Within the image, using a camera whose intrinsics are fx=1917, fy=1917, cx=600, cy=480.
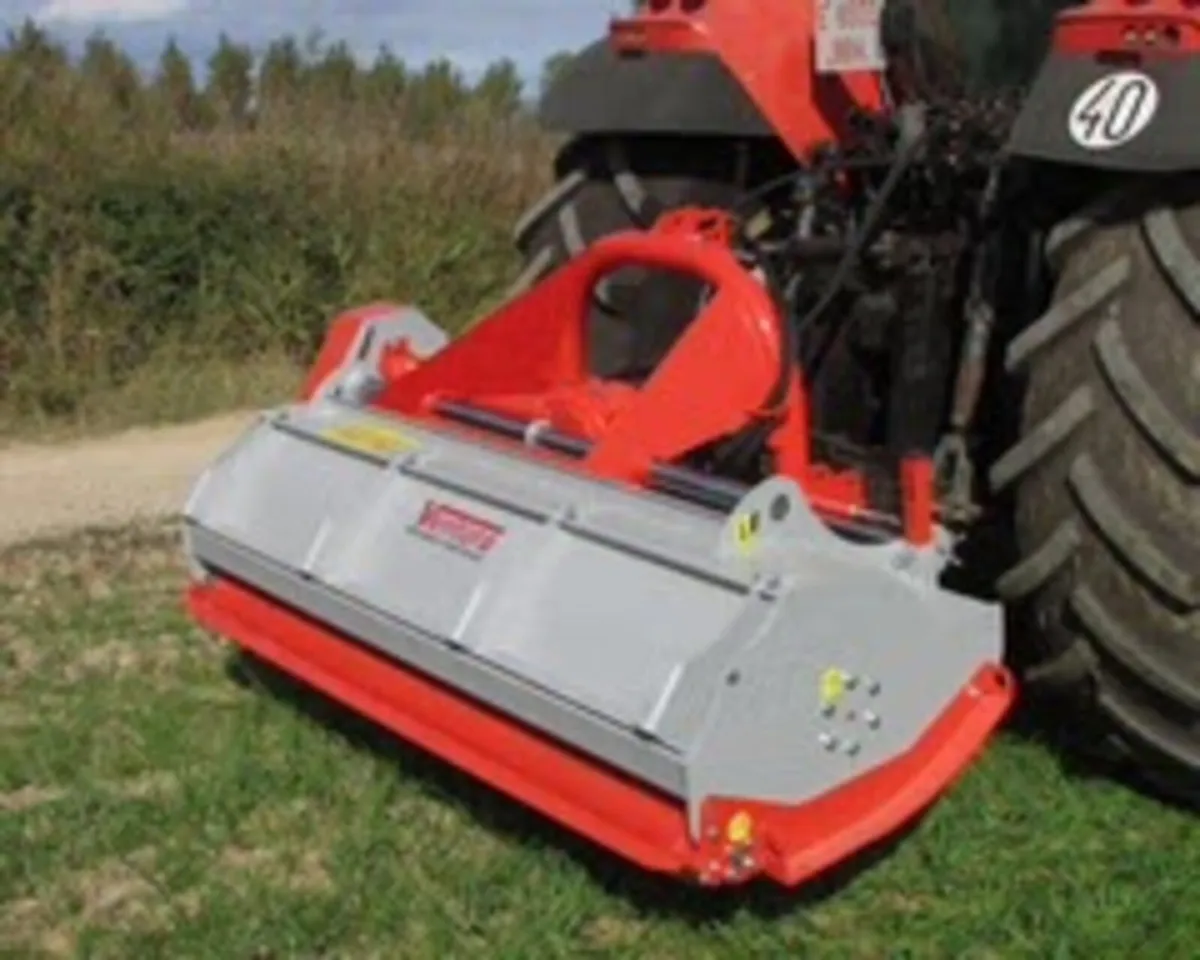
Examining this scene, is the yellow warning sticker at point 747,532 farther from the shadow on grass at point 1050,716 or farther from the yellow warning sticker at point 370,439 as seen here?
the yellow warning sticker at point 370,439

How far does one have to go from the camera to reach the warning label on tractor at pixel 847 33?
13.1ft

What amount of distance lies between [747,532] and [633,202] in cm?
141

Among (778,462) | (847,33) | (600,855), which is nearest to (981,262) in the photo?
(778,462)

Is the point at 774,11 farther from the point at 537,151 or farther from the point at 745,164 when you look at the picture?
the point at 537,151

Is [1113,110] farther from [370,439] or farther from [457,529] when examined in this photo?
[370,439]

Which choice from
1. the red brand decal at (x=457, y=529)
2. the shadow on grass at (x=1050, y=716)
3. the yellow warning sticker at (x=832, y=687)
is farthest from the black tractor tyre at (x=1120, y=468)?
the red brand decal at (x=457, y=529)

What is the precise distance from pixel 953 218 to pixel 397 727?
1.52 m

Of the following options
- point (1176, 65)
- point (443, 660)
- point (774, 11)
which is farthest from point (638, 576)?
point (774, 11)

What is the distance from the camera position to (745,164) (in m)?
4.21

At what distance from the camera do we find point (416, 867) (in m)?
3.22

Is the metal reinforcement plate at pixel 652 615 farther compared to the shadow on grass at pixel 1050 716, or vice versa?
the shadow on grass at pixel 1050 716

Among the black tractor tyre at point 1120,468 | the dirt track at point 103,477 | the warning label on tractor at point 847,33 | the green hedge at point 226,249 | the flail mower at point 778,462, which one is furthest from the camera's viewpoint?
the green hedge at point 226,249

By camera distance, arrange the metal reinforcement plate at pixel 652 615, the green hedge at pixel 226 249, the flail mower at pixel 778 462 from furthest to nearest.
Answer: the green hedge at pixel 226 249
the flail mower at pixel 778 462
the metal reinforcement plate at pixel 652 615

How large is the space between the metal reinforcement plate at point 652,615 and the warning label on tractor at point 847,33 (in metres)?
1.20
